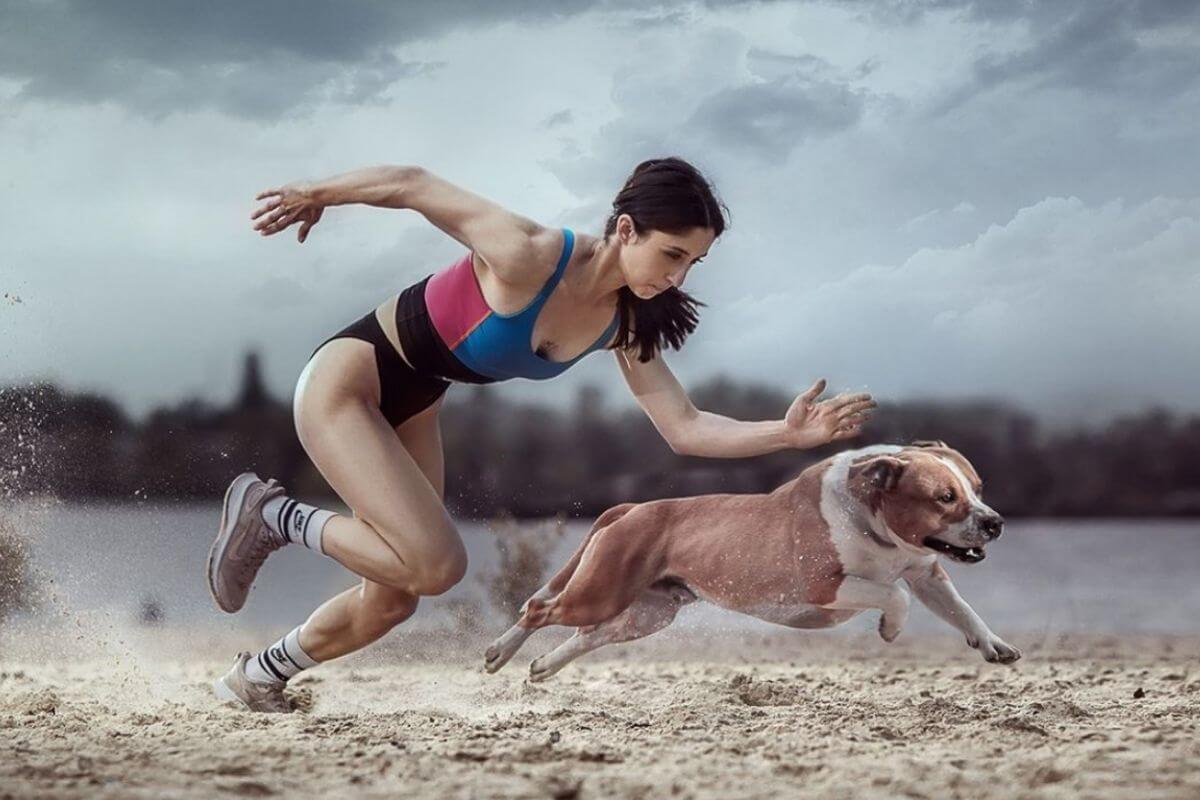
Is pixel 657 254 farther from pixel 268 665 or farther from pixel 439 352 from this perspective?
pixel 268 665

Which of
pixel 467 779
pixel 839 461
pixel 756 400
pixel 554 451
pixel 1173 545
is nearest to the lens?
pixel 467 779

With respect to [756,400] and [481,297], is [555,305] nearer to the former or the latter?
[481,297]

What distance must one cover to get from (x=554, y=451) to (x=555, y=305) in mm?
2880

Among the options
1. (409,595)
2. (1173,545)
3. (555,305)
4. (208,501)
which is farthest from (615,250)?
(1173,545)

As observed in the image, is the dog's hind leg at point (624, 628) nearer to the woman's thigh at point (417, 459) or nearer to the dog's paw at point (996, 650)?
the woman's thigh at point (417, 459)

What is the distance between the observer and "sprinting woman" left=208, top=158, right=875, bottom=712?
3814 millimetres

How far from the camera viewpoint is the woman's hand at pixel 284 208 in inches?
150

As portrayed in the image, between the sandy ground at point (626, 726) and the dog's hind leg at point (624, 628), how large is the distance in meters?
0.17

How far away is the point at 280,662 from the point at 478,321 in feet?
4.16

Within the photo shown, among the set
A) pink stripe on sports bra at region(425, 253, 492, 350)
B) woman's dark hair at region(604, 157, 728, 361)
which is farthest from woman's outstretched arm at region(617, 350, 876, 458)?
pink stripe on sports bra at region(425, 253, 492, 350)

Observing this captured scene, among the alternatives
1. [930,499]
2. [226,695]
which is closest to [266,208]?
[226,695]

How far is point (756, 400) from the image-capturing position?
245 inches

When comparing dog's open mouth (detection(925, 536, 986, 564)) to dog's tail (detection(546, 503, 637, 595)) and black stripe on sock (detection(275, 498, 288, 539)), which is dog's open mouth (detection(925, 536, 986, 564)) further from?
black stripe on sock (detection(275, 498, 288, 539))

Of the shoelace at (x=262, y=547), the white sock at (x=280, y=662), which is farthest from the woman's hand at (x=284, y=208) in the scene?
the white sock at (x=280, y=662)
